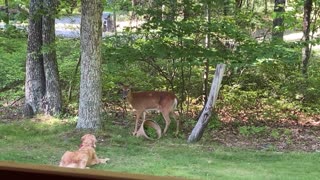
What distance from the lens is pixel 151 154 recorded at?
389 centimetres

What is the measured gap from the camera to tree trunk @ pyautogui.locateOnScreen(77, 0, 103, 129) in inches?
172

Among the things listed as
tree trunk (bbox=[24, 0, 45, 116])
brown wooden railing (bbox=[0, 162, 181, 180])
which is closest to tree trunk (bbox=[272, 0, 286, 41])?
tree trunk (bbox=[24, 0, 45, 116])

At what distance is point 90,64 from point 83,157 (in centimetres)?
182

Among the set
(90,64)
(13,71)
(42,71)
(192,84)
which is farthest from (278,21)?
(13,71)

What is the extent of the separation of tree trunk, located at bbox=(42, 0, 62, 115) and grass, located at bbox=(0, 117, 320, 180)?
29 centimetres

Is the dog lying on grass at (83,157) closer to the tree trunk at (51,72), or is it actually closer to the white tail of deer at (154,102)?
the white tail of deer at (154,102)

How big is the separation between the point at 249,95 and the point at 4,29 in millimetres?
3036

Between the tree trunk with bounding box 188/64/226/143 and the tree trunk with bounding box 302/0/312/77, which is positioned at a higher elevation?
the tree trunk with bounding box 302/0/312/77

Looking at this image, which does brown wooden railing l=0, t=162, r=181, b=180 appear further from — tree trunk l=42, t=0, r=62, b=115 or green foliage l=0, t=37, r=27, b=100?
green foliage l=0, t=37, r=27, b=100

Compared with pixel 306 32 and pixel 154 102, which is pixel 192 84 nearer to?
pixel 154 102

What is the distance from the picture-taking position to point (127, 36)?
5.29 metres

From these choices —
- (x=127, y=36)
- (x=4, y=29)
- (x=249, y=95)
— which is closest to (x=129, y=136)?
(x=127, y=36)

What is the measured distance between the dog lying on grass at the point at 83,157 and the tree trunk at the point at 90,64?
0.72 metres

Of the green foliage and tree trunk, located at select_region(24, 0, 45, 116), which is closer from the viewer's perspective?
tree trunk, located at select_region(24, 0, 45, 116)
